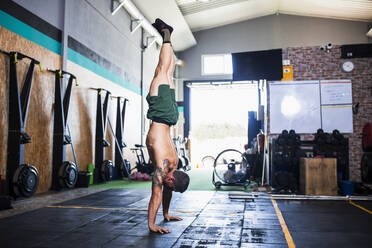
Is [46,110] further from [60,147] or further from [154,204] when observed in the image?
[154,204]

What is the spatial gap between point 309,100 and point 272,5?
7.93 m

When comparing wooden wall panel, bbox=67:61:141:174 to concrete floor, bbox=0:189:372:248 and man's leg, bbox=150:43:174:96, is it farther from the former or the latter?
man's leg, bbox=150:43:174:96

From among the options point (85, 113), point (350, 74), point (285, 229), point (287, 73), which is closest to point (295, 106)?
point (287, 73)

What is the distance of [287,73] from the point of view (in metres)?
6.22

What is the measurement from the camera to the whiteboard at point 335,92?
5.95 m

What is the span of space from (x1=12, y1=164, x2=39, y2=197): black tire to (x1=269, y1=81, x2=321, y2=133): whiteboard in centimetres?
437

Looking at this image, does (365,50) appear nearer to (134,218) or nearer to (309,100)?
(309,100)

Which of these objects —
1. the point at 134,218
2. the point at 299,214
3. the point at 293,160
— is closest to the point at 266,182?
the point at 293,160

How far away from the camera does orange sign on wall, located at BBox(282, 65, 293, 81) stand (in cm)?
620

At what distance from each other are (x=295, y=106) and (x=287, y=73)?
0.69m

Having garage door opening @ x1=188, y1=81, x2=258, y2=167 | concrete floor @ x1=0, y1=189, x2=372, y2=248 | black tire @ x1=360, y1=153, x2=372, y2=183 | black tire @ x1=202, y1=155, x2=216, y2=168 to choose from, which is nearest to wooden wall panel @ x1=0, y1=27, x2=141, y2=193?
concrete floor @ x1=0, y1=189, x2=372, y2=248

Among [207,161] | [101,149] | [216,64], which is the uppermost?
[216,64]

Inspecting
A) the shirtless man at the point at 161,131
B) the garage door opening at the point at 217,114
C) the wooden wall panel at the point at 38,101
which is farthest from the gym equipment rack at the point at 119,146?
the garage door opening at the point at 217,114

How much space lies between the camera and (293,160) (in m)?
5.55
